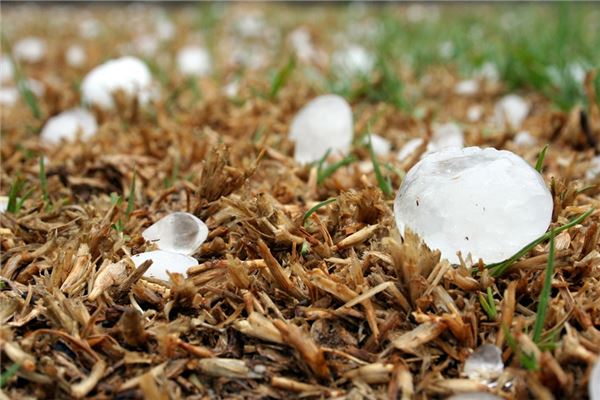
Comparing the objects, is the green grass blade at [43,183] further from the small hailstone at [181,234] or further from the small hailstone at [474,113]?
the small hailstone at [474,113]

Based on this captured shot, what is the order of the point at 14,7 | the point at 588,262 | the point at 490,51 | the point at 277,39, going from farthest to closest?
the point at 14,7, the point at 277,39, the point at 490,51, the point at 588,262

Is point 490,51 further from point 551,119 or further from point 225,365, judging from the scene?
point 225,365

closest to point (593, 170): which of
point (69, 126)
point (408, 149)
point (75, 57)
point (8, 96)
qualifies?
point (408, 149)

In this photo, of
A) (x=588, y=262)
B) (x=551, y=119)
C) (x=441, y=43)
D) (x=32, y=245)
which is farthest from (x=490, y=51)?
(x=32, y=245)

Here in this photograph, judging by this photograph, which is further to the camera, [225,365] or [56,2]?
[56,2]

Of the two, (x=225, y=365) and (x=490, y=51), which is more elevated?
(x=225, y=365)

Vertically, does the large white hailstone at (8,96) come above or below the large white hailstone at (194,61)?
above

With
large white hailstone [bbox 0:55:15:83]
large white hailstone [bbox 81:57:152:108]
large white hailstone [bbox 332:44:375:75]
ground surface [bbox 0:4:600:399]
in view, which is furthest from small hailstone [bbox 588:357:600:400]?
large white hailstone [bbox 0:55:15:83]

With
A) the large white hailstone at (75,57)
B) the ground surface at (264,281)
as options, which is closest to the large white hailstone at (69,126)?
the ground surface at (264,281)
